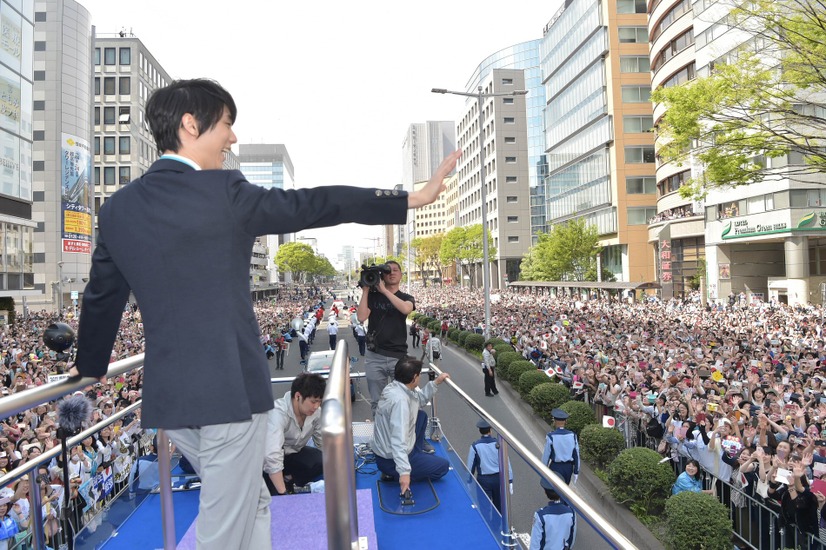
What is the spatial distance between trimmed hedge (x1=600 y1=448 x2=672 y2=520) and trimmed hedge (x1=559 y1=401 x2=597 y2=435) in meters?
3.00

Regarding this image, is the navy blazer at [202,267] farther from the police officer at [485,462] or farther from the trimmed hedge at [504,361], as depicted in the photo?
the trimmed hedge at [504,361]

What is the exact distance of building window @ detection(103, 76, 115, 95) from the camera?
66.4 metres

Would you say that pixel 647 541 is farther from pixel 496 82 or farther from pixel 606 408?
pixel 496 82

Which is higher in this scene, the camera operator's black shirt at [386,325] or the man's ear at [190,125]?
the man's ear at [190,125]

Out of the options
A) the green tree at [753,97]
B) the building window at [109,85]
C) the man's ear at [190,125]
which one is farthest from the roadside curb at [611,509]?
the building window at [109,85]

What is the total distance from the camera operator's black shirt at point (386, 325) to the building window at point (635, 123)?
176 ft

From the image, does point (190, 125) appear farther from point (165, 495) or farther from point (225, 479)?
point (165, 495)

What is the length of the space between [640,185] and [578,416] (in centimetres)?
4726

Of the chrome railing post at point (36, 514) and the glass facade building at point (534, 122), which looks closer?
the chrome railing post at point (36, 514)

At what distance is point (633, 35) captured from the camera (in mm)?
53719

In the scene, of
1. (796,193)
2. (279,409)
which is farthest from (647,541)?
(796,193)

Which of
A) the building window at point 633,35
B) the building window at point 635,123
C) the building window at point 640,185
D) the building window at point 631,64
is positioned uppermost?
the building window at point 633,35

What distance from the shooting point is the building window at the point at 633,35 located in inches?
2109

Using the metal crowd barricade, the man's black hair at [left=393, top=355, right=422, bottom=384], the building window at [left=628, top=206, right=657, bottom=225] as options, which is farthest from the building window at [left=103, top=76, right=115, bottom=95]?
the man's black hair at [left=393, top=355, right=422, bottom=384]
